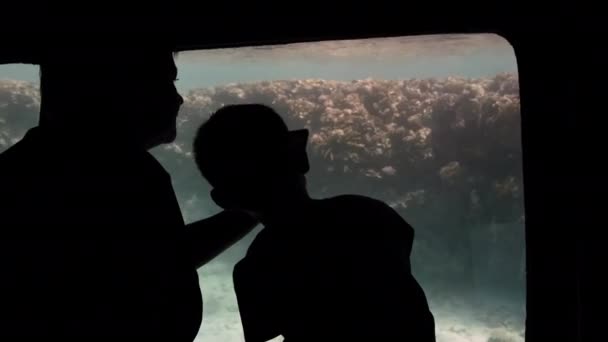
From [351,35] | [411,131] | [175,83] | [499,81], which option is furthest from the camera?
[411,131]

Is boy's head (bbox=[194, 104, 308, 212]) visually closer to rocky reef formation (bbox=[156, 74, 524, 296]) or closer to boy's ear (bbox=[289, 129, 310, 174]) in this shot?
boy's ear (bbox=[289, 129, 310, 174])

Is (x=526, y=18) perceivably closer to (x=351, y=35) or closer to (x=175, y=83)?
(x=351, y=35)

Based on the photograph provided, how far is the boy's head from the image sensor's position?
1544 mm

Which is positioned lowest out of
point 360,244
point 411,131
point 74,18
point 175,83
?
point 411,131

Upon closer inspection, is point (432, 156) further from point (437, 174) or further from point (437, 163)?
point (437, 174)

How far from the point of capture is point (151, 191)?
1384mm

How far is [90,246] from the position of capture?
4.43 feet

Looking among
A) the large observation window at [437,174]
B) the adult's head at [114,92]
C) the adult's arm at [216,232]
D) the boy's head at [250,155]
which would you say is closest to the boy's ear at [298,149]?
the boy's head at [250,155]

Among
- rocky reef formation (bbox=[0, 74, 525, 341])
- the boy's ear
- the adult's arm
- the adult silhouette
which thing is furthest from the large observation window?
the adult silhouette

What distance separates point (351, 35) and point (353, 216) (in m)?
0.64

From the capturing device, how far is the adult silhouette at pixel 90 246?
52.4 inches

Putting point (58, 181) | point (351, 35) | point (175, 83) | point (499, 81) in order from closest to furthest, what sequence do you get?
1. point (58, 181)
2. point (351, 35)
3. point (175, 83)
4. point (499, 81)

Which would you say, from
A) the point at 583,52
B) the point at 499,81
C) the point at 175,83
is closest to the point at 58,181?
the point at 175,83

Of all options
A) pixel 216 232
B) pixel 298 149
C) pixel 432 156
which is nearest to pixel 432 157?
pixel 432 156
